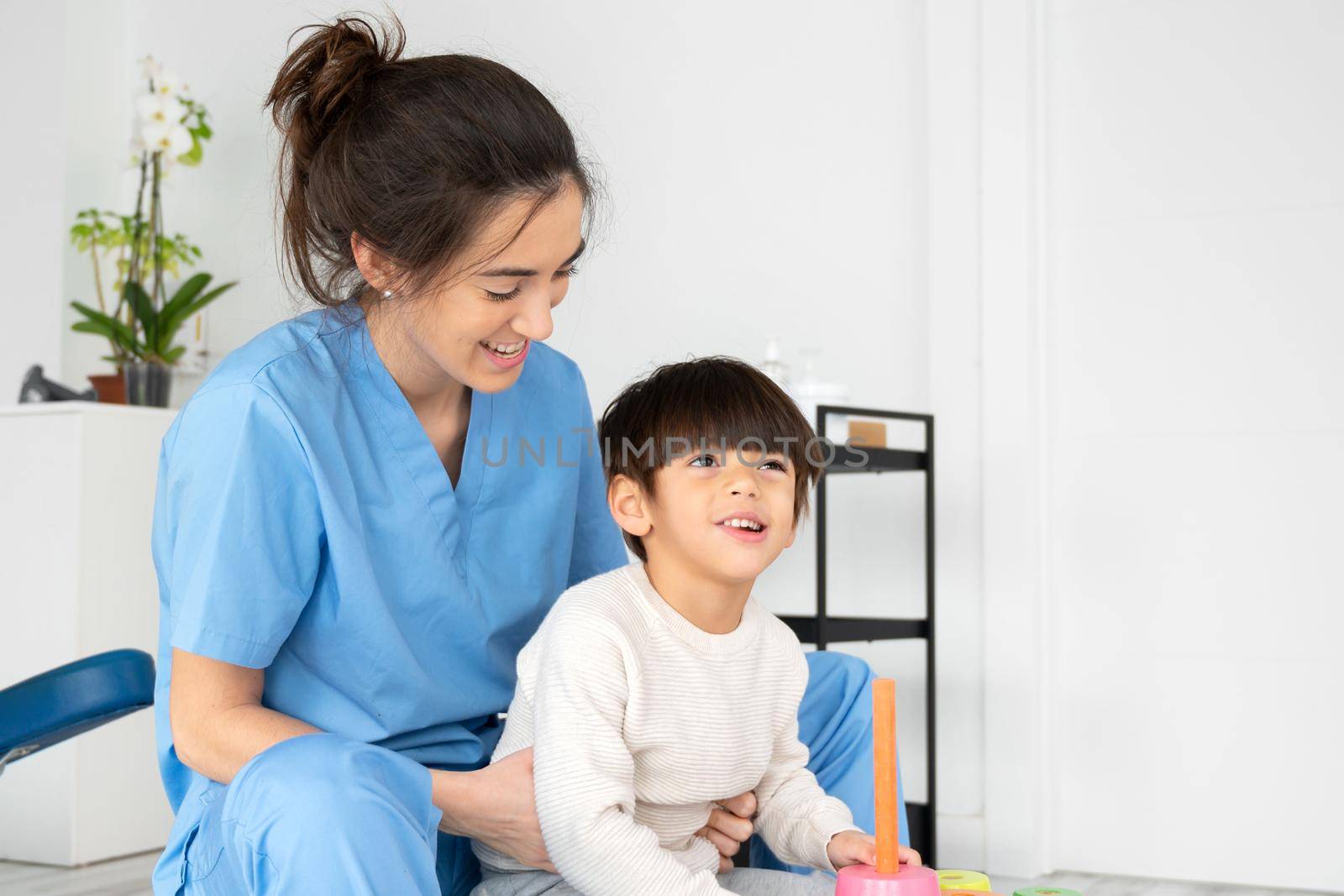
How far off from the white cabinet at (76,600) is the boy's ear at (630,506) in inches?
60.7

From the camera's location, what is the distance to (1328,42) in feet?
7.38

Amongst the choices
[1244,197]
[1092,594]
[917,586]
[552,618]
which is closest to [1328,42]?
[1244,197]

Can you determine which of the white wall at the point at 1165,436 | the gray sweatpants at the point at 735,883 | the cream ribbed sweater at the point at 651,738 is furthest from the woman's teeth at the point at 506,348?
the white wall at the point at 1165,436

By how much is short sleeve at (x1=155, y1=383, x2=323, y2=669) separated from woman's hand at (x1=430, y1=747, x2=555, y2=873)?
190 mm

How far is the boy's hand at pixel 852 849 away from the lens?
1166 mm

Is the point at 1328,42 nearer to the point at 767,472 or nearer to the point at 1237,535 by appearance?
the point at 1237,535

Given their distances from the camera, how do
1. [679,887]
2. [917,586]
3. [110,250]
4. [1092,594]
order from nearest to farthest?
[679,887]
[1092,594]
[917,586]
[110,250]

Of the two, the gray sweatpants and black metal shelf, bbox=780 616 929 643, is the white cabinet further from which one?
the gray sweatpants

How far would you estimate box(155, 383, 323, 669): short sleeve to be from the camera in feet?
3.56

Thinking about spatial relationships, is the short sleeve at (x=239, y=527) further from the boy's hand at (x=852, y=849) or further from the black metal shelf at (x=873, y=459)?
the black metal shelf at (x=873, y=459)

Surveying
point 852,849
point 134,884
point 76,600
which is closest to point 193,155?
point 76,600

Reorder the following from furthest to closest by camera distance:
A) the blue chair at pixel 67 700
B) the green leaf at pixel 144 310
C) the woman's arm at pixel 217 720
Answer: the green leaf at pixel 144 310
the blue chair at pixel 67 700
the woman's arm at pixel 217 720

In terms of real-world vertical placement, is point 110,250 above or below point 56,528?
above

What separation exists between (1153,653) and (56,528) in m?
1.99
